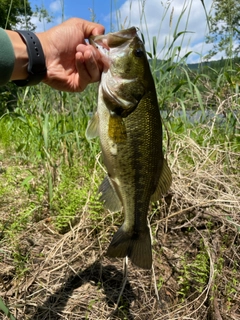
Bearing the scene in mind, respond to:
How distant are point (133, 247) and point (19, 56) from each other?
49.7 inches

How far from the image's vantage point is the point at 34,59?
205cm

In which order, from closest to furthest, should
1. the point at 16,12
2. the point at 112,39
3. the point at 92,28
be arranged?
the point at 112,39 → the point at 92,28 → the point at 16,12

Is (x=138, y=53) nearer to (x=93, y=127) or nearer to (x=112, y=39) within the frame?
(x=112, y=39)

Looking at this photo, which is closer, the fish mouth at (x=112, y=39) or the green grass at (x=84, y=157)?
the fish mouth at (x=112, y=39)

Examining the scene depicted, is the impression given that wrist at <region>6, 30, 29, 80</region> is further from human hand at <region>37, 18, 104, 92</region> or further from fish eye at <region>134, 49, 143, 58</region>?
fish eye at <region>134, 49, 143, 58</region>

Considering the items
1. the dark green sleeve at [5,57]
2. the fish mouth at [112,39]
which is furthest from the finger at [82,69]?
the dark green sleeve at [5,57]

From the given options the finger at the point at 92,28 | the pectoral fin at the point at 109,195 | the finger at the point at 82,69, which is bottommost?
the pectoral fin at the point at 109,195

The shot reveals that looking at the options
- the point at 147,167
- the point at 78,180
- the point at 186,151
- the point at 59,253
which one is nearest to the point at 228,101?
the point at 186,151

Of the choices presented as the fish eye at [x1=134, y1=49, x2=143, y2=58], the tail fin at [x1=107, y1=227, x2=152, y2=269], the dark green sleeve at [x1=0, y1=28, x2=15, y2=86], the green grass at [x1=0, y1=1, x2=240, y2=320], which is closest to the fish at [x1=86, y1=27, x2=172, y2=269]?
the fish eye at [x1=134, y1=49, x2=143, y2=58]

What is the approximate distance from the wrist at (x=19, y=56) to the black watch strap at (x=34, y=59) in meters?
0.03

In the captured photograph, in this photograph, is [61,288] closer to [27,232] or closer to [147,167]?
[27,232]

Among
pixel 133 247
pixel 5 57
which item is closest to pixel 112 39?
pixel 5 57

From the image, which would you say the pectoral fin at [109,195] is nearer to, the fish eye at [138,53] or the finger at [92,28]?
the fish eye at [138,53]

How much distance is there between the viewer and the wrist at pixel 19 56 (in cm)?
204
